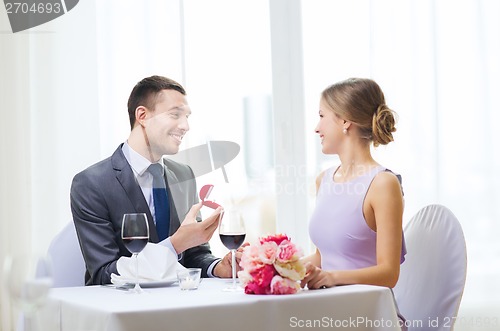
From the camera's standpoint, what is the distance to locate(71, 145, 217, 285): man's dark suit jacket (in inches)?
89.1

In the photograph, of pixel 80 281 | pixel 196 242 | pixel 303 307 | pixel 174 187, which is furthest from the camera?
pixel 174 187

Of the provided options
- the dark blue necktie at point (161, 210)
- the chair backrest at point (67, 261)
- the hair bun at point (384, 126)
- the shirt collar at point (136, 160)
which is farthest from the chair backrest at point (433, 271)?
the chair backrest at point (67, 261)

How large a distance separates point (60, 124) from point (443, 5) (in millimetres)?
1991

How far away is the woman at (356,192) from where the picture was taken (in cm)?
220

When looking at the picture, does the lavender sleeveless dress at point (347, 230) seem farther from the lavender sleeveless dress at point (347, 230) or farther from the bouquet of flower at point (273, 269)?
the bouquet of flower at point (273, 269)

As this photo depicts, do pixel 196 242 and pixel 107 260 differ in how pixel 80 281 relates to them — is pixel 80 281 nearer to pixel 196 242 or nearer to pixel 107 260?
pixel 107 260

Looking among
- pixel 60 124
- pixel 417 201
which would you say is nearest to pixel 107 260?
pixel 60 124

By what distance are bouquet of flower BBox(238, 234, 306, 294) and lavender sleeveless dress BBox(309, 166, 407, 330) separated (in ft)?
1.86

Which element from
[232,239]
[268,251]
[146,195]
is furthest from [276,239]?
[146,195]

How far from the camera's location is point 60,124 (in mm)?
3496

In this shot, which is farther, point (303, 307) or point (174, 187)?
point (174, 187)

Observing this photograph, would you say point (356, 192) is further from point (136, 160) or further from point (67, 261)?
point (67, 261)

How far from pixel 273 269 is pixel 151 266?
41 centimetres

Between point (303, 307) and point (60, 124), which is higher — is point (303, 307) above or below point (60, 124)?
below
